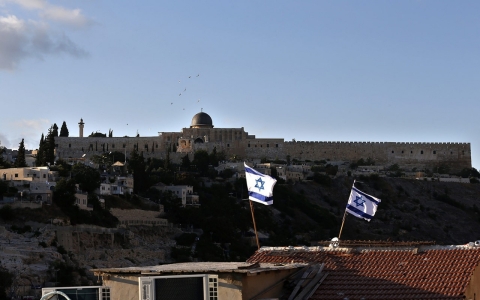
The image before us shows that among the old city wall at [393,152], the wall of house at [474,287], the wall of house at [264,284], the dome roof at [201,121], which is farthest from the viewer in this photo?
the old city wall at [393,152]

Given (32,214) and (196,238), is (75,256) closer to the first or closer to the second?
(32,214)

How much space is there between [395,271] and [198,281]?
121 inches

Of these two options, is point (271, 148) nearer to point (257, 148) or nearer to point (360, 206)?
point (257, 148)

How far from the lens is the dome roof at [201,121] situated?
9331 cm

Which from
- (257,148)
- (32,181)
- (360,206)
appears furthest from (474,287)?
(257,148)

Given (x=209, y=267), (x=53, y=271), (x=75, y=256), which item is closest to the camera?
(x=209, y=267)

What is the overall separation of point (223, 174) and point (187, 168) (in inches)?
122

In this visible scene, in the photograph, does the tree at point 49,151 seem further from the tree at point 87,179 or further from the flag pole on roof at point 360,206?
the flag pole on roof at point 360,206

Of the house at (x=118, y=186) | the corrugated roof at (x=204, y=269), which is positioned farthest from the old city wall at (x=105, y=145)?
the corrugated roof at (x=204, y=269)

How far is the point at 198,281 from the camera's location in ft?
44.7

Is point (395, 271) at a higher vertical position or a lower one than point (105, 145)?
lower

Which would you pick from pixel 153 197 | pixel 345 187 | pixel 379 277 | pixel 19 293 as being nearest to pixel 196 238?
pixel 153 197

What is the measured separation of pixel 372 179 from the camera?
290ft

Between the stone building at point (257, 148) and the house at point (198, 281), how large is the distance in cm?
6892
